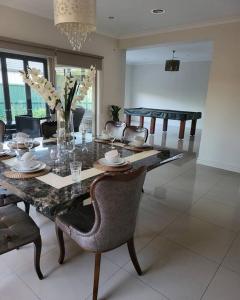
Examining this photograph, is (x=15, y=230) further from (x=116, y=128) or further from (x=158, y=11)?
(x=158, y=11)

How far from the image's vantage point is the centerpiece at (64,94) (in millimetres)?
1694

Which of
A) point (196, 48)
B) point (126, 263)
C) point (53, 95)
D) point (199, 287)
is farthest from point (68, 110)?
point (196, 48)

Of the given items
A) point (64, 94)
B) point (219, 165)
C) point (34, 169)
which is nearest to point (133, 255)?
point (34, 169)

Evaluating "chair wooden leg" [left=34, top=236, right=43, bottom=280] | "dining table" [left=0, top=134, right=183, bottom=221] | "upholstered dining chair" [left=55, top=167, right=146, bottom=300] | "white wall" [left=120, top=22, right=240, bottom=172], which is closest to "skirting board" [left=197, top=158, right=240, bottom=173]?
"white wall" [left=120, top=22, right=240, bottom=172]

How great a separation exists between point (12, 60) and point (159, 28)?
9.53 feet

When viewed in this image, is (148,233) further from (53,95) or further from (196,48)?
(196,48)

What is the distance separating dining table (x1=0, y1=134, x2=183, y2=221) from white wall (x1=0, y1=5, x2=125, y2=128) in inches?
86.6

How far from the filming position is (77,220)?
157 centimetres

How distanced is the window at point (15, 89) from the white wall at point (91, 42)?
0.49 metres

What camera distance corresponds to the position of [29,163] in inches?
64.5

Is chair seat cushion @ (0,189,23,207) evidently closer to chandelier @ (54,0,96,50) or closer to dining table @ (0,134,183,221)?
dining table @ (0,134,183,221)

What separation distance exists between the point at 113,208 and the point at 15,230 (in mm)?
721

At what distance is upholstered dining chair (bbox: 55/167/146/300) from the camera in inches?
47.1

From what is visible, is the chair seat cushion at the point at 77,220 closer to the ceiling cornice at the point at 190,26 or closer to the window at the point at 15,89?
the window at the point at 15,89
